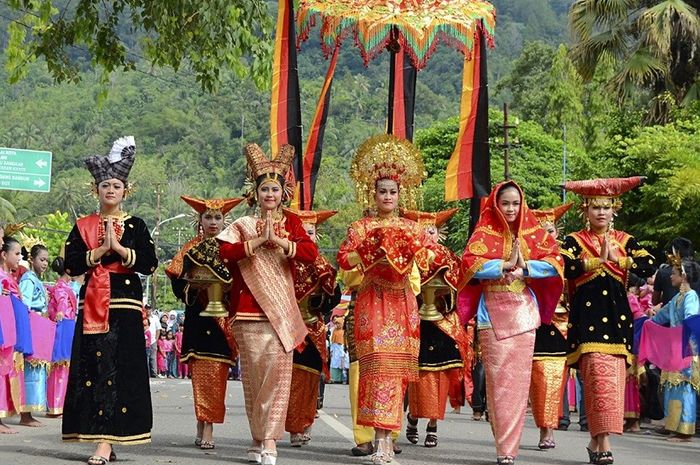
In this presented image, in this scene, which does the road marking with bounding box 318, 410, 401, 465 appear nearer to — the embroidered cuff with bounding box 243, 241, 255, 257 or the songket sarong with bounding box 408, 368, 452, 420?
the songket sarong with bounding box 408, 368, 452, 420

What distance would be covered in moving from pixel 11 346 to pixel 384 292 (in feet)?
17.5

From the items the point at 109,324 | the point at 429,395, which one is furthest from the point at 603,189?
the point at 109,324

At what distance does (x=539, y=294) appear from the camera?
1120 centimetres

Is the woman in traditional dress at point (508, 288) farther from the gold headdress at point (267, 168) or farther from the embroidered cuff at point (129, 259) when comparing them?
the embroidered cuff at point (129, 259)

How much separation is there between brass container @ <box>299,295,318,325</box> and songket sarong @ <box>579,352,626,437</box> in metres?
2.26

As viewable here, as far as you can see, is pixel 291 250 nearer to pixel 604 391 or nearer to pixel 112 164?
pixel 112 164

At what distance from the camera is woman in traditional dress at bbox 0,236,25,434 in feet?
46.8

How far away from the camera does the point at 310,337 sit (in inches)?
474

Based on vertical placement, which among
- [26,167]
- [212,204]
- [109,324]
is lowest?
[109,324]

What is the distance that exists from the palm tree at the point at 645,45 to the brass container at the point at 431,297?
17945 millimetres

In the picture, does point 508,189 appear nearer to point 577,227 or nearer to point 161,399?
point 161,399

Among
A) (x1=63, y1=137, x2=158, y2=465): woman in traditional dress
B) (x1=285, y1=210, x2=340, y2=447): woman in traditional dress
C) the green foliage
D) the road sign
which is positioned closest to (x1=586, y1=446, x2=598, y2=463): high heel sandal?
(x1=285, y1=210, x2=340, y2=447): woman in traditional dress

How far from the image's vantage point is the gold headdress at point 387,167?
1095 cm

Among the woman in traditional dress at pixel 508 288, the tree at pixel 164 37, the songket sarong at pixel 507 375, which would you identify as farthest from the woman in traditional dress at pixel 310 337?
the tree at pixel 164 37
